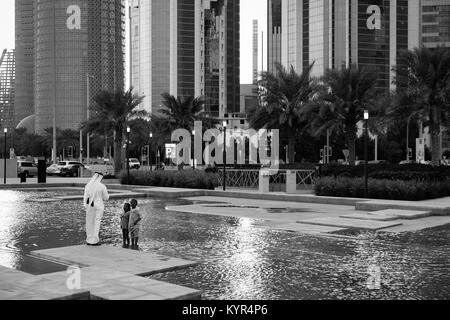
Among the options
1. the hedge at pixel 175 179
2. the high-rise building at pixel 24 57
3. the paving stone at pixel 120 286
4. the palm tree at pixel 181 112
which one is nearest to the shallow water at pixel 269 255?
the paving stone at pixel 120 286

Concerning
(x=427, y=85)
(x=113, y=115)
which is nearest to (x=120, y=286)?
(x=427, y=85)

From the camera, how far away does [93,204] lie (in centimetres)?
1229

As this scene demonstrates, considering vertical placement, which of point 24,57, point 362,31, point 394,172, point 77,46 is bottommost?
point 394,172

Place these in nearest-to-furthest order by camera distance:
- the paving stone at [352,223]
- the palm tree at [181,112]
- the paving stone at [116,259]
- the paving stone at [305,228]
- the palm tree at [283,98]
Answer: the paving stone at [116,259]
the paving stone at [305,228]
the paving stone at [352,223]
the palm tree at [283,98]
the palm tree at [181,112]

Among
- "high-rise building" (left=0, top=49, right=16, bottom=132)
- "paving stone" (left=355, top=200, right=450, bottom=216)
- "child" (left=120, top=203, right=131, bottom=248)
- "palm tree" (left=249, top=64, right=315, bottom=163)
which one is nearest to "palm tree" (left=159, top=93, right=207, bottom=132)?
"palm tree" (left=249, top=64, right=315, bottom=163)

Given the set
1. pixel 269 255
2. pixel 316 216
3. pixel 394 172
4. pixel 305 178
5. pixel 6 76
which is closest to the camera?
pixel 269 255

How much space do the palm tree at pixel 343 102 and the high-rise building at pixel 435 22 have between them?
409ft

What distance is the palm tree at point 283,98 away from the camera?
41406 millimetres

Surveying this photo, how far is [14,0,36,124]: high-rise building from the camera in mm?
139625

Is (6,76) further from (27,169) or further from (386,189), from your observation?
(386,189)

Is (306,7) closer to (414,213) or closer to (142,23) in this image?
(142,23)

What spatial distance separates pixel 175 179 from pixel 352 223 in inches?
763

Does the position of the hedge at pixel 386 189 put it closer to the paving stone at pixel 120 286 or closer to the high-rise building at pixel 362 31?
the paving stone at pixel 120 286
